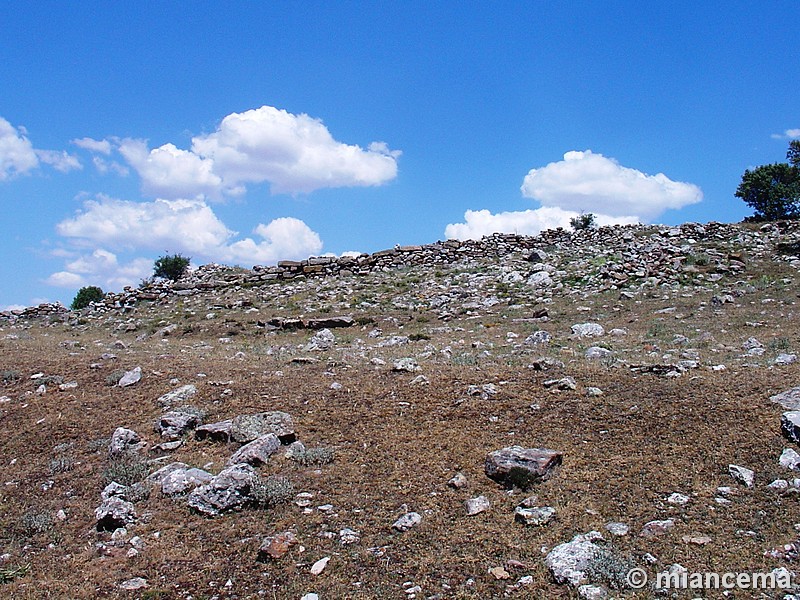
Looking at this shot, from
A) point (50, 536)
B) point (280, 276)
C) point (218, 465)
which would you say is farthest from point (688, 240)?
point (50, 536)

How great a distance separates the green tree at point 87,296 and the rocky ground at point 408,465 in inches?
730

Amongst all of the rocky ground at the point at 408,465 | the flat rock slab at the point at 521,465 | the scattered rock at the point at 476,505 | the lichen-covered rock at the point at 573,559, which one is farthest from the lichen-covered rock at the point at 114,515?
the lichen-covered rock at the point at 573,559

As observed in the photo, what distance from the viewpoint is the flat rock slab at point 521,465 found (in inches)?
218

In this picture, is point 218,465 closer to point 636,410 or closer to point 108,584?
point 108,584

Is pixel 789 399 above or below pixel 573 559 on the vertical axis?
above

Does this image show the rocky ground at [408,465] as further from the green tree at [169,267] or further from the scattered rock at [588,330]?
the green tree at [169,267]

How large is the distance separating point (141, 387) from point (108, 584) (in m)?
4.42

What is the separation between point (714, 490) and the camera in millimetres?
5074

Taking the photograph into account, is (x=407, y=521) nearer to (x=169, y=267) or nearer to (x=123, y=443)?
(x=123, y=443)

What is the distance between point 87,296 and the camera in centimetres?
2977

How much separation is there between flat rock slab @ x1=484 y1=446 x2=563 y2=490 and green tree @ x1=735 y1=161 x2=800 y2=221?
3169 centimetres

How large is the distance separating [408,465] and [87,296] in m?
28.7

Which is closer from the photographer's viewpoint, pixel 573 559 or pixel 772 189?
pixel 573 559

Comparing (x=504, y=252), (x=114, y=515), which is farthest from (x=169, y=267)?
(x=114, y=515)
